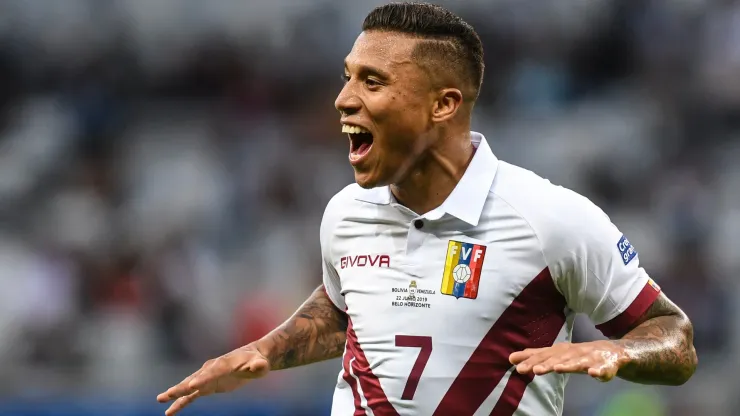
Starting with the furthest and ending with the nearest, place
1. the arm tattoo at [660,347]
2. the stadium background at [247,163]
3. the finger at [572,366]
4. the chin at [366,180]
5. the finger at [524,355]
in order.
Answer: the stadium background at [247,163] < the chin at [366,180] < the arm tattoo at [660,347] < the finger at [524,355] < the finger at [572,366]

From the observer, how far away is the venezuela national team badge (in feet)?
12.4

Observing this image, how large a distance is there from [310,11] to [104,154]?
2.40 metres

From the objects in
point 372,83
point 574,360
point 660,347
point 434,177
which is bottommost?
point 660,347

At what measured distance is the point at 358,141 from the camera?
4016 mm

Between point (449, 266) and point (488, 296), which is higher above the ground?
point (449, 266)

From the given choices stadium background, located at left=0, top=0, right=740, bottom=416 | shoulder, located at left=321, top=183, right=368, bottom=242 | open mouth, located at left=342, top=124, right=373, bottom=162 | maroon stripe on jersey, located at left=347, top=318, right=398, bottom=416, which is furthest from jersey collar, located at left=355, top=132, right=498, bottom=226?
stadium background, located at left=0, top=0, right=740, bottom=416

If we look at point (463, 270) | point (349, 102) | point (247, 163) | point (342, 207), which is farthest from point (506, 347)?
point (247, 163)

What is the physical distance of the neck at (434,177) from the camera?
401 centimetres

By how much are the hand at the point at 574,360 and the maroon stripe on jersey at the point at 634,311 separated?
0.41 metres

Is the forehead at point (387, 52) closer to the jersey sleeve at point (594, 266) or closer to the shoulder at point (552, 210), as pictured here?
the shoulder at point (552, 210)

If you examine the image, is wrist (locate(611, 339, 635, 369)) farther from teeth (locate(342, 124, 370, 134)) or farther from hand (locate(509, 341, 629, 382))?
teeth (locate(342, 124, 370, 134))

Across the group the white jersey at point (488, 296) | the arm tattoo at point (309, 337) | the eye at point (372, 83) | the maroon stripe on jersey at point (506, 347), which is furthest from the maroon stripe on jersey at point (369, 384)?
the eye at point (372, 83)

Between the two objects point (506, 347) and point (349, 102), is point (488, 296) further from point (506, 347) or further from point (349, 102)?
point (349, 102)

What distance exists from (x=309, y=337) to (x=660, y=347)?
55.1 inches
